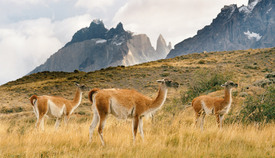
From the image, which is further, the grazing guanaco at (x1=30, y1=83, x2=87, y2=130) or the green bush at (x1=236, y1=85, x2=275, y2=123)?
the grazing guanaco at (x1=30, y1=83, x2=87, y2=130)

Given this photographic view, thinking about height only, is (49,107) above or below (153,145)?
above

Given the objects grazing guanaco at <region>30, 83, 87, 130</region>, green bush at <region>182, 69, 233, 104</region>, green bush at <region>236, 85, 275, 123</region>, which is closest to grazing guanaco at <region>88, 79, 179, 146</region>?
grazing guanaco at <region>30, 83, 87, 130</region>

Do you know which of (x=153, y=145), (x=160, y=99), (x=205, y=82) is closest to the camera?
(x=153, y=145)

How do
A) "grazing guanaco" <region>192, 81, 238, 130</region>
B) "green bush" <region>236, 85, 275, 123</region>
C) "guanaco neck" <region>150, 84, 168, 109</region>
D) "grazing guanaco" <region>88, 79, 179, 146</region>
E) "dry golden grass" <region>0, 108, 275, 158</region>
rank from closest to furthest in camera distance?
"dry golden grass" <region>0, 108, 275, 158</region> → "grazing guanaco" <region>88, 79, 179, 146</region> → "guanaco neck" <region>150, 84, 168, 109</region> → "grazing guanaco" <region>192, 81, 238, 130</region> → "green bush" <region>236, 85, 275, 123</region>

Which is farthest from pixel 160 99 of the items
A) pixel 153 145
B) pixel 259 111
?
pixel 259 111

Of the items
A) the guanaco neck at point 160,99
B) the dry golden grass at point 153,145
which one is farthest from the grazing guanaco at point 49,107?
the guanaco neck at point 160,99

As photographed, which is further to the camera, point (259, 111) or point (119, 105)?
point (259, 111)

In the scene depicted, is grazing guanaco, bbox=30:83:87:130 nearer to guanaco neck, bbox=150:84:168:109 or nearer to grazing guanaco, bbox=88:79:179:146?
grazing guanaco, bbox=88:79:179:146

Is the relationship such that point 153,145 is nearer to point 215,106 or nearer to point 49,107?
point 215,106

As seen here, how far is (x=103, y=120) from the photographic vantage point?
5.60m

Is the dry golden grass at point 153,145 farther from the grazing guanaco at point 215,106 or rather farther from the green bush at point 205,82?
the green bush at point 205,82

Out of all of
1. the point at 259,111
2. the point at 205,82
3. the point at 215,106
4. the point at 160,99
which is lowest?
the point at 259,111

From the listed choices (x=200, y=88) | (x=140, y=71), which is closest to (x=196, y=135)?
(x=200, y=88)

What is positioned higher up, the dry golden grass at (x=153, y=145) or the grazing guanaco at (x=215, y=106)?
the grazing guanaco at (x=215, y=106)
